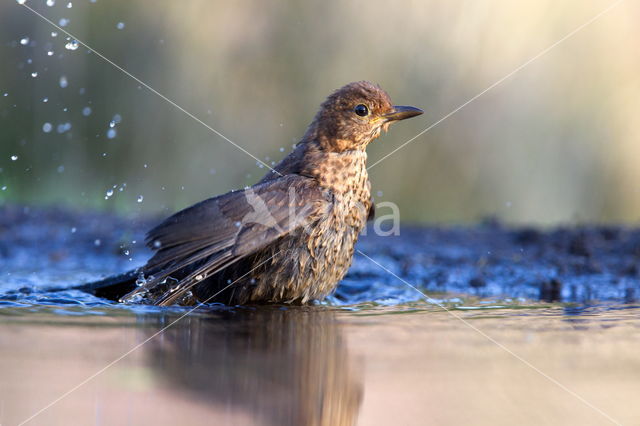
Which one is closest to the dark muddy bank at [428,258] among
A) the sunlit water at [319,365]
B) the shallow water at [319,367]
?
the sunlit water at [319,365]

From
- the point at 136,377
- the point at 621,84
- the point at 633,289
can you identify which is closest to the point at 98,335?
the point at 136,377

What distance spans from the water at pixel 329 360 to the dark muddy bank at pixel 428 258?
0.30 ft

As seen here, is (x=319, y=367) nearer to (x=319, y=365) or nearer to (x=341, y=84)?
(x=319, y=365)

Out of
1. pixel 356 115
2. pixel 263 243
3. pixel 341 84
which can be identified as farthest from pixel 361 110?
pixel 341 84

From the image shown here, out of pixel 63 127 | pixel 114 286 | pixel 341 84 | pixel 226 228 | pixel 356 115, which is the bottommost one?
pixel 114 286

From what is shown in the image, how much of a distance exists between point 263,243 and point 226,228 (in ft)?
0.74

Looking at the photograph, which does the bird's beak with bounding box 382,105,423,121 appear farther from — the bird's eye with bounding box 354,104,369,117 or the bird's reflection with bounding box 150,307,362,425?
the bird's reflection with bounding box 150,307,362,425

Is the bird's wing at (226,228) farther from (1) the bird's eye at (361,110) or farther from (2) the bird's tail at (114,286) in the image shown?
(1) the bird's eye at (361,110)

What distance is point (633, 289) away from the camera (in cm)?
489

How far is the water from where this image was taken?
238cm

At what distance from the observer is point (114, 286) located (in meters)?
4.94

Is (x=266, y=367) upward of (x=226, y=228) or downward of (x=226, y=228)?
downward

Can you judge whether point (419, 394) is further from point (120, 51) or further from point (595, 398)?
point (120, 51)

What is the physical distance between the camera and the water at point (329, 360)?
93.5 inches
